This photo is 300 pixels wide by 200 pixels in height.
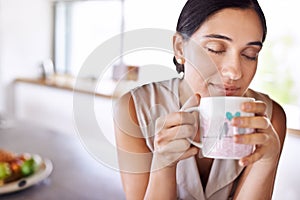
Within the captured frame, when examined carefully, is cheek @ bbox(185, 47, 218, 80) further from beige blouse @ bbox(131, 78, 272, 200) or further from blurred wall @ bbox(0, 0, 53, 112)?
blurred wall @ bbox(0, 0, 53, 112)

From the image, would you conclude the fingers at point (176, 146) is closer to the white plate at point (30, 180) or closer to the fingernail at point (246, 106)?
the fingernail at point (246, 106)

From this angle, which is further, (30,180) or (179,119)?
(30,180)

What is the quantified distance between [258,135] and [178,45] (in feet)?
0.47

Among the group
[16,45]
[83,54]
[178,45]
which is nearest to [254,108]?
[178,45]

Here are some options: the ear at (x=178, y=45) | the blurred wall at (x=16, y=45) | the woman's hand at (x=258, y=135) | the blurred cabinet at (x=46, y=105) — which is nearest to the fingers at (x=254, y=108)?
the woman's hand at (x=258, y=135)

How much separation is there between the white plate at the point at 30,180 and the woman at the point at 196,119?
263 millimetres

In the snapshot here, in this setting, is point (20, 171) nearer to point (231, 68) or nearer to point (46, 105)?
point (231, 68)

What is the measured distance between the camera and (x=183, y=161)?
0.48 metres

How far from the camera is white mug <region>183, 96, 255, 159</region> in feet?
1.16

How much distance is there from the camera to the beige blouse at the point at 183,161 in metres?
0.45

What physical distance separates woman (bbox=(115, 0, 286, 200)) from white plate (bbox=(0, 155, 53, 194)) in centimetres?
26

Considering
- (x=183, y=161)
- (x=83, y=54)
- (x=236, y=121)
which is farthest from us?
(x=83, y=54)

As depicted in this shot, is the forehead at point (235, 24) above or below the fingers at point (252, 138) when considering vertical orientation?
above

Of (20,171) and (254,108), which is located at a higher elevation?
(254,108)
